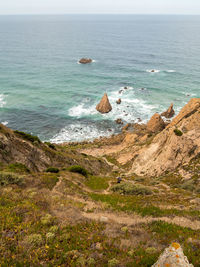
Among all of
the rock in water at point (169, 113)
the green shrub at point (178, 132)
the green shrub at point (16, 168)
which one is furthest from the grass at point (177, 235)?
the rock in water at point (169, 113)

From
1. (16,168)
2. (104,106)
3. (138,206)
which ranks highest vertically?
(104,106)

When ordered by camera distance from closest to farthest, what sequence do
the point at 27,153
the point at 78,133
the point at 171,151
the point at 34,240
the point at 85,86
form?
the point at 34,240 → the point at 27,153 → the point at 171,151 → the point at 78,133 → the point at 85,86

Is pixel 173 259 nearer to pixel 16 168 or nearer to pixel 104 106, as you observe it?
pixel 16 168

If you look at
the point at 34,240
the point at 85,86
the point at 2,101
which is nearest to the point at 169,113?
the point at 85,86

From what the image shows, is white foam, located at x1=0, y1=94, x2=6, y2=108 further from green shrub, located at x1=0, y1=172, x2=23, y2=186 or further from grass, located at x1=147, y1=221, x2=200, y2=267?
grass, located at x1=147, y1=221, x2=200, y2=267

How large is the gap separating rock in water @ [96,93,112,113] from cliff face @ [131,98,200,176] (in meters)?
38.1

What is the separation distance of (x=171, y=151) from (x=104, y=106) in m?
46.1

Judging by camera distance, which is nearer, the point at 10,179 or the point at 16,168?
the point at 10,179

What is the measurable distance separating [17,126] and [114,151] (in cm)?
3719

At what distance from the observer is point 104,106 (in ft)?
255

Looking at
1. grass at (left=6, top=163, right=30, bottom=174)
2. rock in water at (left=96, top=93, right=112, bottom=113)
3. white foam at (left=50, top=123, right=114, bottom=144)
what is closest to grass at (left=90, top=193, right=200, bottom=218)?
grass at (left=6, top=163, right=30, bottom=174)

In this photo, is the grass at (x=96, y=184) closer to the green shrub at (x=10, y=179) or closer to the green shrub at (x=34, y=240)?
the green shrub at (x=10, y=179)

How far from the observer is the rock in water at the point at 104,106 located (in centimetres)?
7756

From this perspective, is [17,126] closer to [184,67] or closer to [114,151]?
[114,151]
